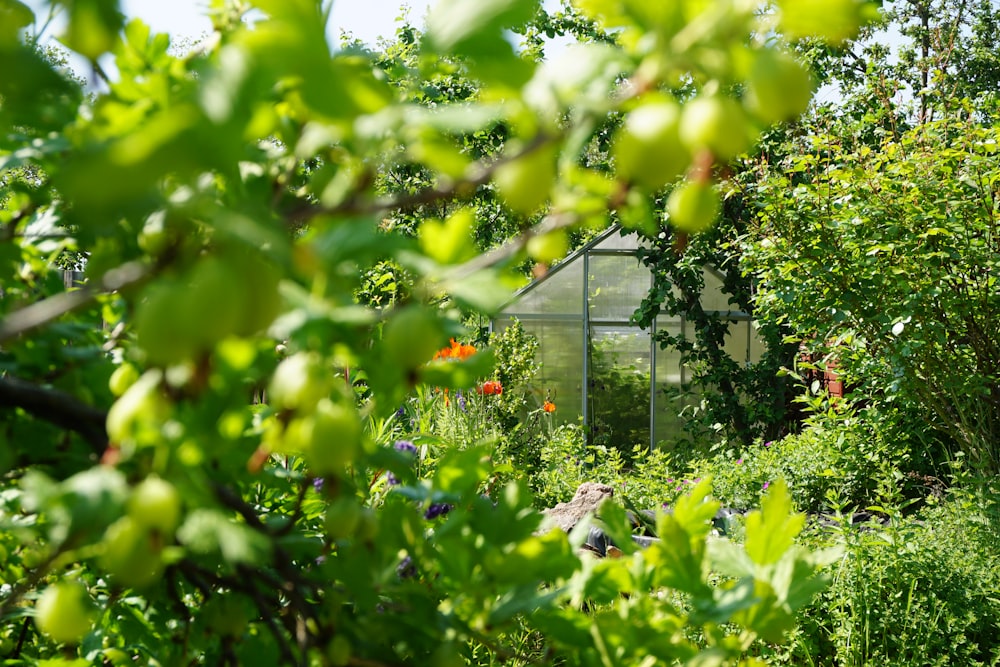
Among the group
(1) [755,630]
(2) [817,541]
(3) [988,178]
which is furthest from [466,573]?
(3) [988,178]

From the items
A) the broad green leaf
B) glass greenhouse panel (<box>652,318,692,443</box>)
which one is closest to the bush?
the broad green leaf

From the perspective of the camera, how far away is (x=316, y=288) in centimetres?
40

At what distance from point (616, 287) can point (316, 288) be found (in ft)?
23.3

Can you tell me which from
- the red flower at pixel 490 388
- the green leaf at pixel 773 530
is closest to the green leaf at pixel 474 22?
the green leaf at pixel 773 530

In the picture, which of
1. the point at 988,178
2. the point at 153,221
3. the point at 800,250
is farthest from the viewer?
the point at 800,250

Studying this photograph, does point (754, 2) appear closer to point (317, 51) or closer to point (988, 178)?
point (317, 51)

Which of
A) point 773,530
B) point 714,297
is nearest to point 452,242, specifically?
point 773,530

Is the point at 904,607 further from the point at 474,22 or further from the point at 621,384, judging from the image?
the point at 621,384

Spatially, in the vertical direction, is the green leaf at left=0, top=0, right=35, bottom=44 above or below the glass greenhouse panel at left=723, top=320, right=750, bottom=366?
above

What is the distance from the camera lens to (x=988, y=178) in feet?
11.3

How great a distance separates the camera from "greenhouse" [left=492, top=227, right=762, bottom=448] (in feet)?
24.0

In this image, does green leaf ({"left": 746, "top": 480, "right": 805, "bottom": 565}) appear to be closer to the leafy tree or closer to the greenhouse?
the leafy tree

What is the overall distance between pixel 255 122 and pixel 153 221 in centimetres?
23

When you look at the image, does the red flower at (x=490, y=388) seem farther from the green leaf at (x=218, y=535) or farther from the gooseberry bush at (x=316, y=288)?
the green leaf at (x=218, y=535)
